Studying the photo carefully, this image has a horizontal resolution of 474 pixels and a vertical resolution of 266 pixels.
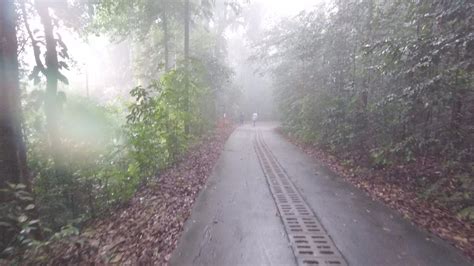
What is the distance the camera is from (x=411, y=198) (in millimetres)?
6016

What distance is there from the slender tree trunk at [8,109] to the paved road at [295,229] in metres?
2.58

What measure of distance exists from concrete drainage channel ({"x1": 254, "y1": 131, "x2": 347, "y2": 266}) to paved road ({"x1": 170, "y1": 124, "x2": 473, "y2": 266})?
0.01 m

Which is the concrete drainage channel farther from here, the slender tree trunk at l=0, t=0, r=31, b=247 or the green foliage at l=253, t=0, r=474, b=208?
the slender tree trunk at l=0, t=0, r=31, b=247

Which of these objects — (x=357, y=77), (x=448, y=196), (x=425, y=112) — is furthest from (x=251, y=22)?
(x=448, y=196)

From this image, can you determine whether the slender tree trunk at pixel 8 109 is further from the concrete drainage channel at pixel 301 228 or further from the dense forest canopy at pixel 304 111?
the concrete drainage channel at pixel 301 228

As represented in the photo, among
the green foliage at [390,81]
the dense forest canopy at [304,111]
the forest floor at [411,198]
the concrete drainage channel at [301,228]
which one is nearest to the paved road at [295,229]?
the concrete drainage channel at [301,228]

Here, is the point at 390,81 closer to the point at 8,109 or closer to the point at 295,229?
the point at 295,229

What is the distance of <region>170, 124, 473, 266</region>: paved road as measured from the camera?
3.79m

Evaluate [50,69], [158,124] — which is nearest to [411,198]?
[158,124]

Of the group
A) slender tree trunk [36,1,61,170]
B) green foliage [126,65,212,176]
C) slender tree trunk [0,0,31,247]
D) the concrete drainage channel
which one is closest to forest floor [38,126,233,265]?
green foliage [126,65,212,176]

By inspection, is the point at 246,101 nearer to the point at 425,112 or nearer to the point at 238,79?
the point at 238,79

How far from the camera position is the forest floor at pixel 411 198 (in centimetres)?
449

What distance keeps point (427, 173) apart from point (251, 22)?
88.0 feet

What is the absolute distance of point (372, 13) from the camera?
30.5 feet
